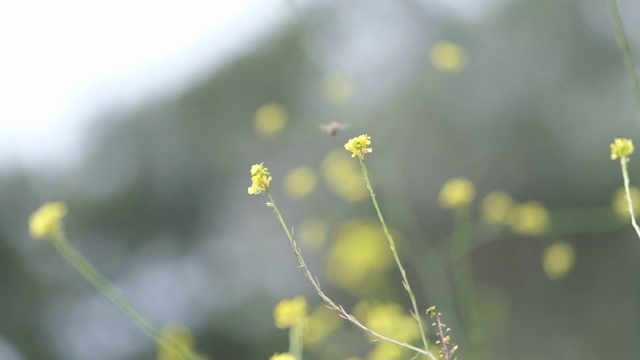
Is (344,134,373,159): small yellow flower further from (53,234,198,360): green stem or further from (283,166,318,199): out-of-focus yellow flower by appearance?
(283,166,318,199): out-of-focus yellow flower

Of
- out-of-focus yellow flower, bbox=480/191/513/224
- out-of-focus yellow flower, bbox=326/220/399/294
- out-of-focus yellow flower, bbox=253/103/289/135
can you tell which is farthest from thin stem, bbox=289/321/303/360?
out-of-focus yellow flower, bbox=253/103/289/135

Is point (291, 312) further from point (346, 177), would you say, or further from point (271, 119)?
point (271, 119)

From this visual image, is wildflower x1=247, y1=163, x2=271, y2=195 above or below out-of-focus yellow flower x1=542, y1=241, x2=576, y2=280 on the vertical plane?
below

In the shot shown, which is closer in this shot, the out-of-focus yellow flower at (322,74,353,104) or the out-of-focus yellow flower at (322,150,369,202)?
the out-of-focus yellow flower at (322,150,369,202)

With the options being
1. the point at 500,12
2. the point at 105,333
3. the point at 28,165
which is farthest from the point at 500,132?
the point at 28,165

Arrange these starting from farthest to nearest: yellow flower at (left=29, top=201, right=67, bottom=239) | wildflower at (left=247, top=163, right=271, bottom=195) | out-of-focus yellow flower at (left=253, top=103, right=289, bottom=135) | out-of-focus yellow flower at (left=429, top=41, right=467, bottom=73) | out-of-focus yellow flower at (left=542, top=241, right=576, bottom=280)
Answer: out-of-focus yellow flower at (left=253, top=103, right=289, bottom=135)
out-of-focus yellow flower at (left=429, top=41, right=467, bottom=73)
out-of-focus yellow flower at (left=542, top=241, right=576, bottom=280)
yellow flower at (left=29, top=201, right=67, bottom=239)
wildflower at (left=247, top=163, right=271, bottom=195)

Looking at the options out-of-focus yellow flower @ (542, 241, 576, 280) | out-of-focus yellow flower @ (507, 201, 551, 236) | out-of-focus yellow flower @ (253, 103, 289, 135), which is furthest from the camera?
out-of-focus yellow flower @ (253, 103, 289, 135)

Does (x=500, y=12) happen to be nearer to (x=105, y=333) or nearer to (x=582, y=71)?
(x=582, y=71)

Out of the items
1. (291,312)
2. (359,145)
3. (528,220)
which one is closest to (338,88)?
(528,220)

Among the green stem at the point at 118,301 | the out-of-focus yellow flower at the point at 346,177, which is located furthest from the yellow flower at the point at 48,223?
the out-of-focus yellow flower at the point at 346,177
